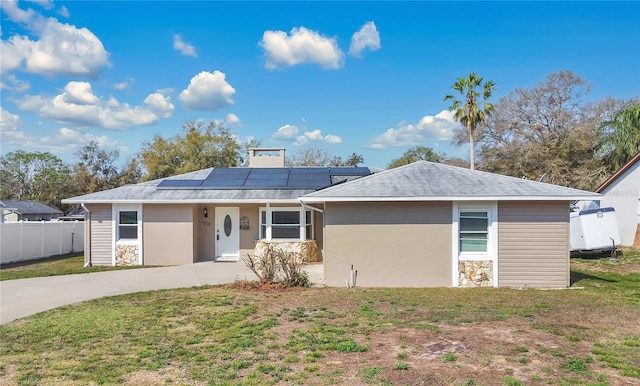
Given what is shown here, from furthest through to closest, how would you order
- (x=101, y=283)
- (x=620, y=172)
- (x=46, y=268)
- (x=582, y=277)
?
(x=620, y=172)
(x=46, y=268)
(x=582, y=277)
(x=101, y=283)

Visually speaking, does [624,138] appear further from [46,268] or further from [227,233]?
[46,268]

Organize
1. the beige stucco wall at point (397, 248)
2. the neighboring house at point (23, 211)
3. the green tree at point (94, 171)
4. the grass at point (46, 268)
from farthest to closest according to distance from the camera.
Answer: the green tree at point (94, 171) < the neighboring house at point (23, 211) < the grass at point (46, 268) < the beige stucco wall at point (397, 248)

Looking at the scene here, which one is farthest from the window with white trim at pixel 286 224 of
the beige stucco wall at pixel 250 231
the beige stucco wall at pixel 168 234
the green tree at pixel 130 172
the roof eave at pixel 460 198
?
the green tree at pixel 130 172

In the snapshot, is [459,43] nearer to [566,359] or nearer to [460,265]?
[460,265]

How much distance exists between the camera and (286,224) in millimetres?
16625

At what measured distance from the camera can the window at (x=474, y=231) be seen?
38.9ft

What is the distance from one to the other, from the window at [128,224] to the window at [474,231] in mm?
11603

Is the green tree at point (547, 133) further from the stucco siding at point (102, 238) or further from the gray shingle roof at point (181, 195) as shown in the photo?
the stucco siding at point (102, 238)

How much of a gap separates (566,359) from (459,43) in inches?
653

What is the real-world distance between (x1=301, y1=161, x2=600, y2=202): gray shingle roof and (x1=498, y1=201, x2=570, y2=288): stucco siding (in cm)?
42

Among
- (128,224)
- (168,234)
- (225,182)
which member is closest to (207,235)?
(168,234)

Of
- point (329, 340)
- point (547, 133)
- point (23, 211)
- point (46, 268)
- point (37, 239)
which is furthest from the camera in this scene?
point (23, 211)

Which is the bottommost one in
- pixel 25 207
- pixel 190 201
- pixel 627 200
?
pixel 25 207

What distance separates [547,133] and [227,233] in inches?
1075
